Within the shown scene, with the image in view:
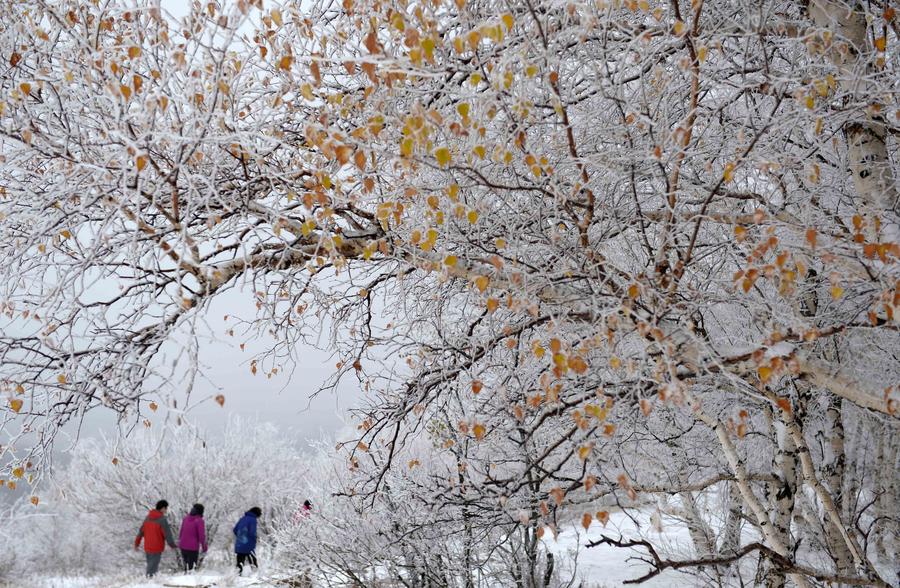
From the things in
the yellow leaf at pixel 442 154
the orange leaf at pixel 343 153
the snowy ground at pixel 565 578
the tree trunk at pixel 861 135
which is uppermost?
the tree trunk at pixel 861 135

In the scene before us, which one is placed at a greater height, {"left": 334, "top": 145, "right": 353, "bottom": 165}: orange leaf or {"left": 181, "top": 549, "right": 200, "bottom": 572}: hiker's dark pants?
{"left": 334, "top": 145, "right": 353, "bottom": 165}: orange leaf

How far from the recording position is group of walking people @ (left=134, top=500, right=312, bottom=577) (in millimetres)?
10914

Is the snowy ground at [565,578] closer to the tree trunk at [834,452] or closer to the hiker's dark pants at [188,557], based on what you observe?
the hiker's dark pants at [188,557]

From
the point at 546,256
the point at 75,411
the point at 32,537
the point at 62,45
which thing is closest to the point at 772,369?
the point at 546,256

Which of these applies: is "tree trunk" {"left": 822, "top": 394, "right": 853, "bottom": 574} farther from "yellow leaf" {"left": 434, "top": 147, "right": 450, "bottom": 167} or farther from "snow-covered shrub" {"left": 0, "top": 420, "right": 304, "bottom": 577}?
"snow-covered shrub" {"left": 0, "top": 420, "right": 304, "bottom": 577}

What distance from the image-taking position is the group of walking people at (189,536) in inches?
430

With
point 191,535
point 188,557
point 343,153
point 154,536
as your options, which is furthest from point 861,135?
point 188,557

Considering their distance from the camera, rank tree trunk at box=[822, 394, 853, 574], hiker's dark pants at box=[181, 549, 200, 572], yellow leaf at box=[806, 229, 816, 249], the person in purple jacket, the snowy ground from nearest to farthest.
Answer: yellow leaf at box=[806, 229, 816, 249]
tree trunk at box=[822, 394, 853, 574]
the snowy ground
the person in purple jacket
hiker's dark pants at box=[181, 549, 200, 572]

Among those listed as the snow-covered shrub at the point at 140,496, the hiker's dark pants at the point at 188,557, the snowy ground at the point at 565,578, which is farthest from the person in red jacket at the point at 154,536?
the snow-covered shrub at the point at 140,496

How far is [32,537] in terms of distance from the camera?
22328mm

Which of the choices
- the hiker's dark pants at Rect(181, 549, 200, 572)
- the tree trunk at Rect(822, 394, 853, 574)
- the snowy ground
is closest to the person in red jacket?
the snowy ground

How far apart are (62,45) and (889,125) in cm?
461

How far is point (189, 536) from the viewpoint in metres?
11.8

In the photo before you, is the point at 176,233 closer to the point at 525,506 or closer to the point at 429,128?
the point at 429,128
